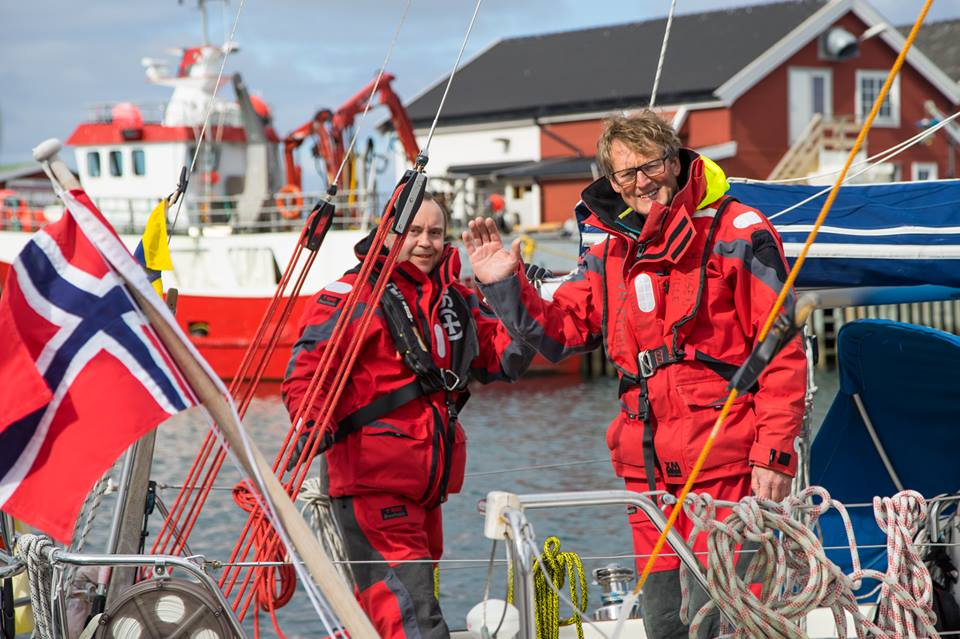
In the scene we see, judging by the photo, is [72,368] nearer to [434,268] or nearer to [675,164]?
[434,268]

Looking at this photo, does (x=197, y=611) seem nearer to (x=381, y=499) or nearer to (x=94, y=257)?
(x=381, y=499)

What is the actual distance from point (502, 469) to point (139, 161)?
660 inches

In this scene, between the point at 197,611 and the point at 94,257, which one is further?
the point at 197,611

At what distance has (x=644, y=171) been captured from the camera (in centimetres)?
334

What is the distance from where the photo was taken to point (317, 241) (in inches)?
169

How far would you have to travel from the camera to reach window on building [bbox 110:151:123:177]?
25859mm

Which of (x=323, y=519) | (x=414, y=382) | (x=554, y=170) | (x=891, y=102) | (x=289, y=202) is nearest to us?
(x=414, y=382)

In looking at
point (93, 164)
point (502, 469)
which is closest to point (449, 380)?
point (502, 469)

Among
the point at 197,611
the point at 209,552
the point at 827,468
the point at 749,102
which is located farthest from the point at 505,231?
the point at 197,611

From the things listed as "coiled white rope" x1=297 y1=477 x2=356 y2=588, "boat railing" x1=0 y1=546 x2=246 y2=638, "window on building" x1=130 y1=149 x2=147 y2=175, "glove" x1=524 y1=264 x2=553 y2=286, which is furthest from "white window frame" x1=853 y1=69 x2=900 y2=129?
"boat railing" x1=0 y1=546 x2=246 y2=638

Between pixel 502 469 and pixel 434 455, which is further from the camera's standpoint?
pixel 502 469

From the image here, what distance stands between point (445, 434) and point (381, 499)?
28cm

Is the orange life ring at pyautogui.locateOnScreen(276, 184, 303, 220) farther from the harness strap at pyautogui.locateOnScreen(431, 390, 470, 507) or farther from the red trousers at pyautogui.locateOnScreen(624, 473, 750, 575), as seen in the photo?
the red trousers at pyautogui.locateOnScreen(624, 473, 750, 575)

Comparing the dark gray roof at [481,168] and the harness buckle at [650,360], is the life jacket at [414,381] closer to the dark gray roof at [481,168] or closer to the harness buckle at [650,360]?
the harness buckle at [650,360]
